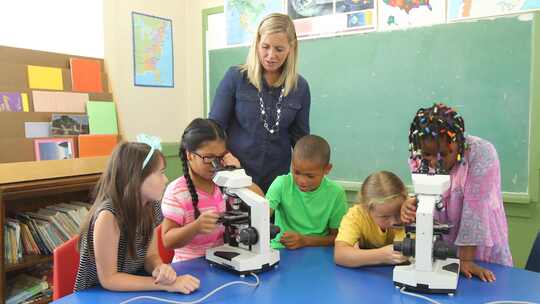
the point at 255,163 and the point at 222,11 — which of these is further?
the point at 222,11

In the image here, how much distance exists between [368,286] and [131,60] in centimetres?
266

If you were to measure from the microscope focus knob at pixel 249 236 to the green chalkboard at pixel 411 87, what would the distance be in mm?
1645

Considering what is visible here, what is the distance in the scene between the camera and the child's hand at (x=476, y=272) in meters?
1.34

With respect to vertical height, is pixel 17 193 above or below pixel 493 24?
below

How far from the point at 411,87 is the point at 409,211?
1513mm

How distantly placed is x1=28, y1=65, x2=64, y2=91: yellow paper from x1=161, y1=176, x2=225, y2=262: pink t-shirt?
1649mm

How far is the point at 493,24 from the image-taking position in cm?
246

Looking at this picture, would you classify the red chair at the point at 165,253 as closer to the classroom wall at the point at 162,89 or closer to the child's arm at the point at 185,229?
the child's arm at the point at 185,229

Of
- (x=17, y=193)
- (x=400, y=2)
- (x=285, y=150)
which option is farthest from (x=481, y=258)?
(x=17, y=193)

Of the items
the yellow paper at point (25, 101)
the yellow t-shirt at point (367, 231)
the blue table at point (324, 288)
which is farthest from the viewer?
the yellow paper at point (25, 101)

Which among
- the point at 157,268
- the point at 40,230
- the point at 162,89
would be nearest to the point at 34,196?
the point at 40,230

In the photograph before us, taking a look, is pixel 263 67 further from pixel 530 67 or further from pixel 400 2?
pixel 530 67

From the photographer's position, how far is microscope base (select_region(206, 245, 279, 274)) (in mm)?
1364

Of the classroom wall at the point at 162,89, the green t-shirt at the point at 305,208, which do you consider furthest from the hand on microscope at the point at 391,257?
the classroom wall at the point at 162,89
